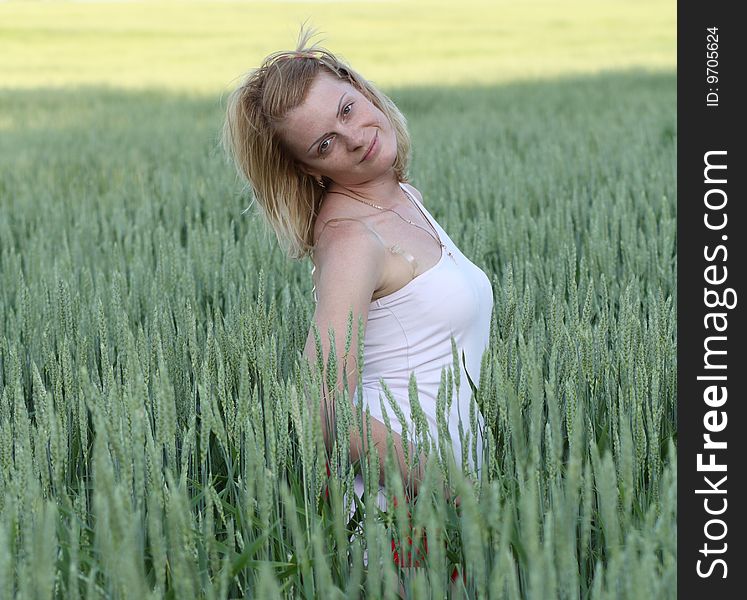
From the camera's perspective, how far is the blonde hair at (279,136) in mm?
1898

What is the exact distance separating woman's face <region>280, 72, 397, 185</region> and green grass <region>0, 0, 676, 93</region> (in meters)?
7.96

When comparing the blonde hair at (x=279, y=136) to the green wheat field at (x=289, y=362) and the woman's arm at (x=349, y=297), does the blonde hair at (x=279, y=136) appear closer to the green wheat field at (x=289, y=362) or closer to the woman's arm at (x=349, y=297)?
the green wheat field at (x=289, y=362)

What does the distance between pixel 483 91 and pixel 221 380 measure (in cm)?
980

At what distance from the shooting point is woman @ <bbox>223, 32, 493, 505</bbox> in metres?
1.79

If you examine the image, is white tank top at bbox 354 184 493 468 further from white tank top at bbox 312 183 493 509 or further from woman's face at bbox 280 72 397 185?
woman's face at bbox 280 72 397 185

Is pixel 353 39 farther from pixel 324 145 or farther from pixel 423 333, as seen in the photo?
pixel 423 333

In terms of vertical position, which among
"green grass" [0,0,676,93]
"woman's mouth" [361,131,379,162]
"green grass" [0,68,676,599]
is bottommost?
"green grass" [0,68,676,599]

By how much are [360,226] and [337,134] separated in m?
0.20

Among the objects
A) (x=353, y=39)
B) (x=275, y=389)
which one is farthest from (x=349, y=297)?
(x=353, y=39)

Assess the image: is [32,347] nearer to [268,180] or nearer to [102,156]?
[268,180]

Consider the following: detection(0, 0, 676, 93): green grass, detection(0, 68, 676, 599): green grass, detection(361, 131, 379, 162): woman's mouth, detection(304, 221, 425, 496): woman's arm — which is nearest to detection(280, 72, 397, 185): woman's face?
detection(361, 131, 379, 162): woman's mouth

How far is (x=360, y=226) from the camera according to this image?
1826mm

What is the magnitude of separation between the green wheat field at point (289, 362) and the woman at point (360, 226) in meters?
0.10

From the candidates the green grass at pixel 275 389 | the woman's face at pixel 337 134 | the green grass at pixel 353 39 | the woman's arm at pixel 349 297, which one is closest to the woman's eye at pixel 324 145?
the woman's face at pixel 337 134
